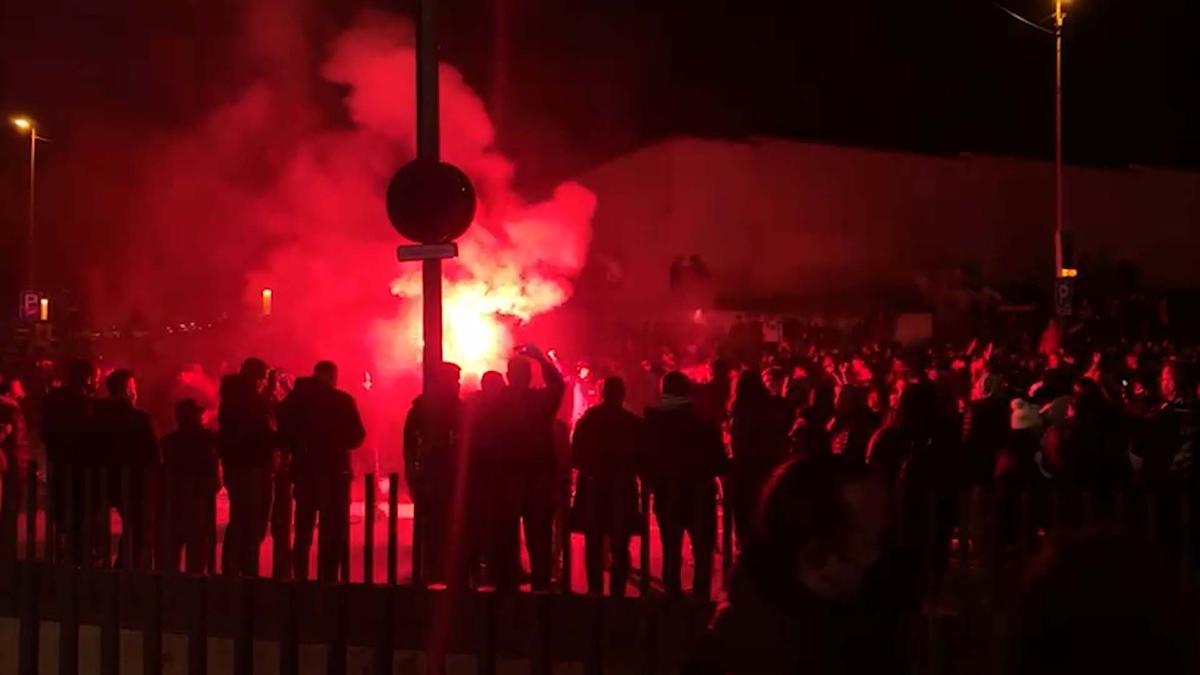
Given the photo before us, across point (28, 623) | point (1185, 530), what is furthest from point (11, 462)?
point (1185, 530)

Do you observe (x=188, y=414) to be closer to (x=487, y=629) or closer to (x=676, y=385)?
(x=676, y=385)

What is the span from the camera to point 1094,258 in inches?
1185

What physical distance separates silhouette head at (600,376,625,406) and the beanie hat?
118 inches

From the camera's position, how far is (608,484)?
6.75 metres

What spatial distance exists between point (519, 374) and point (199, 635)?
303cm

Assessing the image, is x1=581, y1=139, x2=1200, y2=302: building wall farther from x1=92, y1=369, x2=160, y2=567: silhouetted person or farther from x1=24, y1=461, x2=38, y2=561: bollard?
x1=24, y1=461, x2=38, y2=561: bollard

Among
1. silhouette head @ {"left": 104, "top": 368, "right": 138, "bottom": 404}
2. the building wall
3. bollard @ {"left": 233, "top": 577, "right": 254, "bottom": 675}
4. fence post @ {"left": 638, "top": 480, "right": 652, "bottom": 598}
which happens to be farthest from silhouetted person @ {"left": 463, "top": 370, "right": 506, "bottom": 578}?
the building wall

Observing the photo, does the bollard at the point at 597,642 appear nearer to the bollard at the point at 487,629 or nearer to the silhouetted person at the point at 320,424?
the bollard at the point at 487,629

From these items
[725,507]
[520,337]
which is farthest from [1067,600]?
[520,337]

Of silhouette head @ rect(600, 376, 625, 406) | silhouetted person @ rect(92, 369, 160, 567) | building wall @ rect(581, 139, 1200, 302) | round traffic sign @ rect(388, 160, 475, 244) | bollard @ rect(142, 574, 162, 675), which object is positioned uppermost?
building wall @ rect(581, 139, 1200, 302)

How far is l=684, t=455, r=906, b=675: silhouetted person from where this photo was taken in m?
2.88

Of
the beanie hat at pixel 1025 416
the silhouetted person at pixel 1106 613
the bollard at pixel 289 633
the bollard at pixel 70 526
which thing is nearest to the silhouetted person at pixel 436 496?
the bollard at pixel 289 633

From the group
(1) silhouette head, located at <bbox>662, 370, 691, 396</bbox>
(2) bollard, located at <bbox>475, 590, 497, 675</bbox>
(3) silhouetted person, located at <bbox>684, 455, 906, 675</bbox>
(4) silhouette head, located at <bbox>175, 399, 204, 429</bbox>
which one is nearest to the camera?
(3) silhouetted person, located at <bbox>684, 455, 906, 675</bbox>

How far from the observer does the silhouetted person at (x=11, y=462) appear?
6500mm
